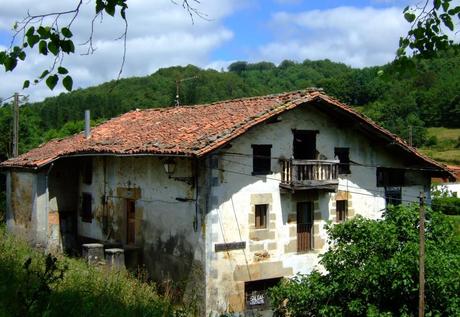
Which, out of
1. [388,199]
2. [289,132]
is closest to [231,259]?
[289,132]

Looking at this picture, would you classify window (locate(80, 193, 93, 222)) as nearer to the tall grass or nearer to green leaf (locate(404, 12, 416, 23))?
the tall grass

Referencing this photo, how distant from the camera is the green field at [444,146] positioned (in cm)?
5840

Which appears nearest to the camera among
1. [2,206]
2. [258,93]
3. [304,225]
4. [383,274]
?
[383,274]

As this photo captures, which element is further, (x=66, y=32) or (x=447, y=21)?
(x=447, y=21)

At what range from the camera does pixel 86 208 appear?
20.5 m

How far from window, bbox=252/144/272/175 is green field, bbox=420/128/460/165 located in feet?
139

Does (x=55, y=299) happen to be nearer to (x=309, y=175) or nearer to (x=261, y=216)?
(x=261, y=216)

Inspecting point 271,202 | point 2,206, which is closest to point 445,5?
point 271,202

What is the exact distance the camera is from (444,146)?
68.2 metres

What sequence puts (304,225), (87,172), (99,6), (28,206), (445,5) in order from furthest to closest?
(87,172) → (28,206) → (304,225) → (445,5) → (99,6)

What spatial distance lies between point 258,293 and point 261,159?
3.87 meters

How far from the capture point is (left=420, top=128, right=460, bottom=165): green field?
58.4 meters

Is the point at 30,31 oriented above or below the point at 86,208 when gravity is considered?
above

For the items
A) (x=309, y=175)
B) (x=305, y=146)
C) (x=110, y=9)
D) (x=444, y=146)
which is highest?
(x=444, y=146)
